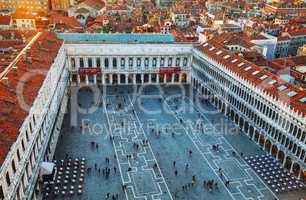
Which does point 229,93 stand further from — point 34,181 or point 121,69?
point 34,181

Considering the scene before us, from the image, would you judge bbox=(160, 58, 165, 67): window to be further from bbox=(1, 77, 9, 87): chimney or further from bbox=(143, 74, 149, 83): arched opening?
bbox=(1, 77, 9, 87): chimney

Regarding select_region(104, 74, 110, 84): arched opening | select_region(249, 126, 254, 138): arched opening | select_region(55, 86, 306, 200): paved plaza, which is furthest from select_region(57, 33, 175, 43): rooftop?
select_region(249, 126, 254, 138): arched opening

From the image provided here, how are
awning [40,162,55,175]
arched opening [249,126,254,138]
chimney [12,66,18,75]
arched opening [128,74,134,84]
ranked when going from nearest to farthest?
awning [40,162,55,175], chimney [12,66,18,75], arched opening [249,126,254,138], arched opening [128,74,134,84]

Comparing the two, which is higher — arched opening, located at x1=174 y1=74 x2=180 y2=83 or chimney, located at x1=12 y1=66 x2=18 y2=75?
chimney, located at x1=12 y1=66 x2=18 y2=75

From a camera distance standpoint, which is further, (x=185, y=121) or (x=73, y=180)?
(x=185, y=121)

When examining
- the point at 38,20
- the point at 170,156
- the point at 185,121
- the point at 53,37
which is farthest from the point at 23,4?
the point at 170,156

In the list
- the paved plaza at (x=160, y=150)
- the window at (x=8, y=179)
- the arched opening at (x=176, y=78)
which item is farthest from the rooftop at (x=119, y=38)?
the window at (x=8, y=179)

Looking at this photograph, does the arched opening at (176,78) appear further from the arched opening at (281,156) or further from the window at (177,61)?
the arched opening at (281,156)

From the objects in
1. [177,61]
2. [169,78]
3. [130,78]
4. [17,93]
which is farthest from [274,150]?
[130,78]
